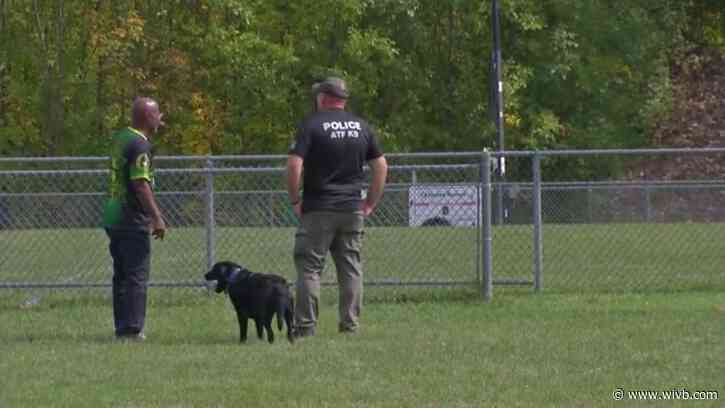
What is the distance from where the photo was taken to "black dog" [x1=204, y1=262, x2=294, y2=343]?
35.2 feet

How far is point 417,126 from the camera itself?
118ft

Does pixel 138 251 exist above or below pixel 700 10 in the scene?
below

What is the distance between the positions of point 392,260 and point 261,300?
13.6 ft

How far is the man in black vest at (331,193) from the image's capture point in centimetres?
1079

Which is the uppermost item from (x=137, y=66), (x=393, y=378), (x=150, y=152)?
(x=137, y=66)

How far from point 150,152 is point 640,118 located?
2697 centimetres

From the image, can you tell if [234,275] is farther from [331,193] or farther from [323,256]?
[331,193]

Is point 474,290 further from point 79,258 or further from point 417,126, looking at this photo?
point 417,126

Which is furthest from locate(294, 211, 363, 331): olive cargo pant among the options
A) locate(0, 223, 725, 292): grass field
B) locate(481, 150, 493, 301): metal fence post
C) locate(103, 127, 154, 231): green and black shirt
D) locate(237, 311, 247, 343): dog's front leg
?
locate(0, 223, 725, 292): grass field

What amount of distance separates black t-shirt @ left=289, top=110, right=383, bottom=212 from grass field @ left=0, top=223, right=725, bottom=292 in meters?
3.22

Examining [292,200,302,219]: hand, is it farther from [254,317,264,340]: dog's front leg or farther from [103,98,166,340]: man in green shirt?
[103,98,166,340]: man in green shirt

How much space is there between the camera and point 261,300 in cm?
1070

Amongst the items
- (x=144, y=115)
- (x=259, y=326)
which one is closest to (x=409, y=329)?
(x=259, y=326)

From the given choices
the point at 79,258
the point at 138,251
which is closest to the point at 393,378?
the point at 138,251
